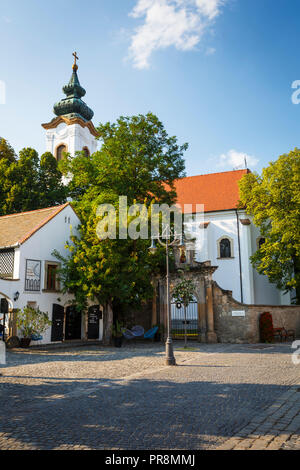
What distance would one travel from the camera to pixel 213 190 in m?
39.9

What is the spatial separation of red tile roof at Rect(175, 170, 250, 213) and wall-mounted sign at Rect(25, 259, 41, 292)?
19.6 metres

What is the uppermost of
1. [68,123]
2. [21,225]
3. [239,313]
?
[68,123]

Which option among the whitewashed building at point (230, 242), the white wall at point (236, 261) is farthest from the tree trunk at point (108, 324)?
the white wall at point (236, 261)

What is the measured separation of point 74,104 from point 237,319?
33298 mm

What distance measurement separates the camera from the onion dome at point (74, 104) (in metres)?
46.0

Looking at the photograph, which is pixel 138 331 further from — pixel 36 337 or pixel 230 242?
pixel 230 242

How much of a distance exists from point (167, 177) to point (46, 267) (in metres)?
10.3

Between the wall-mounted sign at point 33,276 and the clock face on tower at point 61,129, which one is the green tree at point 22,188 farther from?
the wall-mounted sign at point 33,276

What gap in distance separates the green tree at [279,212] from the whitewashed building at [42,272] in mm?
13293

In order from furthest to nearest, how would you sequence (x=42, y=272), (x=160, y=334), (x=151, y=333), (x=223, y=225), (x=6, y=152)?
(x=6, y=152), (x=223, y=225), (x=160, y=334), (x=151, y=333), (x=42, y=272)

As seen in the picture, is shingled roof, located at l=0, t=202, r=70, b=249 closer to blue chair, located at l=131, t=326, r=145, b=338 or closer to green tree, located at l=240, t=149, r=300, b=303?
blue chair, located at l=131, t=326, r=145, b=338

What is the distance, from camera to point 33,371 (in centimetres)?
Result: 1282

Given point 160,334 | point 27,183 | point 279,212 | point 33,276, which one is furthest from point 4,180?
point 279,212
